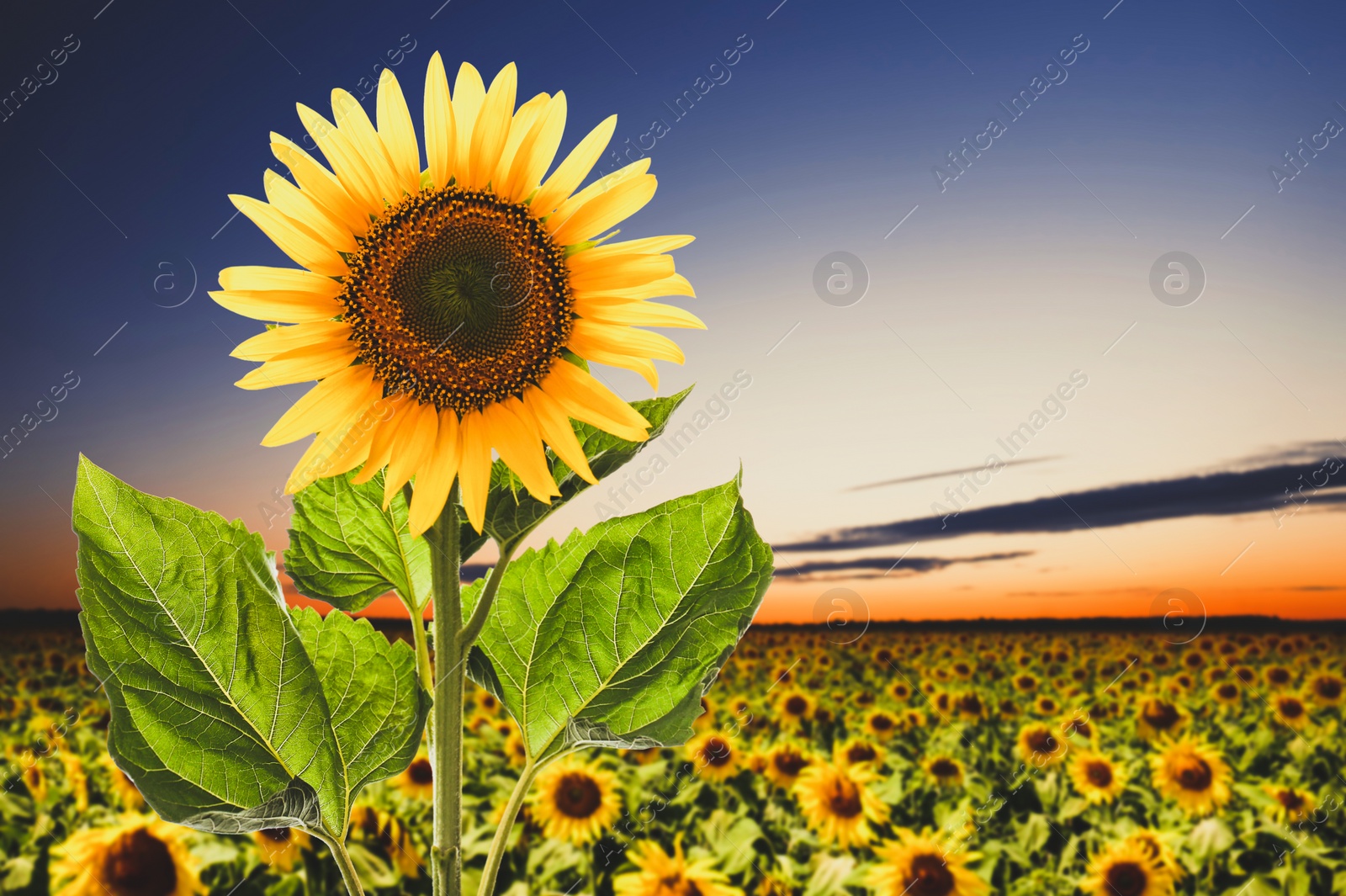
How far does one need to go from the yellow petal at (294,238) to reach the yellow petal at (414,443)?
0.59ft

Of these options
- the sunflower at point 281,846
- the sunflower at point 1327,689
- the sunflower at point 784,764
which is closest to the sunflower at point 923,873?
the sunflower at point 784,764

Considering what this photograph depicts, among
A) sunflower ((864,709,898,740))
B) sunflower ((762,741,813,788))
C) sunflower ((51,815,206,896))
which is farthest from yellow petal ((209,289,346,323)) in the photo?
sunflower ((864,709,898,740))

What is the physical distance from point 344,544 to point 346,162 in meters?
0.47

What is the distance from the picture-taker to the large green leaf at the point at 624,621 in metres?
0.98

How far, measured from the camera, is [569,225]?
958 millimetres

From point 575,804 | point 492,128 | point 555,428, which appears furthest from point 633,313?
point 575,804

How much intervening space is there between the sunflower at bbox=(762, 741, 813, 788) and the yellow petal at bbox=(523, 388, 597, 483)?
3419mm

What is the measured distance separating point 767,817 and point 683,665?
3.16 metres

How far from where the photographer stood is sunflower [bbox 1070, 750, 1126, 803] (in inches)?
173

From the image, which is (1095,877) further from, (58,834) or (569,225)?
(58,834)

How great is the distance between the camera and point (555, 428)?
91 centimetres

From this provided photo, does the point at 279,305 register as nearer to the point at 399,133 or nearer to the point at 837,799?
the point at 399,133

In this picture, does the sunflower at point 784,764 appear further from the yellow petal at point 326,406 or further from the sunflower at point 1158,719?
the yellow petal at point 326,406

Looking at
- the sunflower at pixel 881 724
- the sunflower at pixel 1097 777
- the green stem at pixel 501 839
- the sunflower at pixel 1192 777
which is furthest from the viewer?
the sunflower at pixel 881 724
